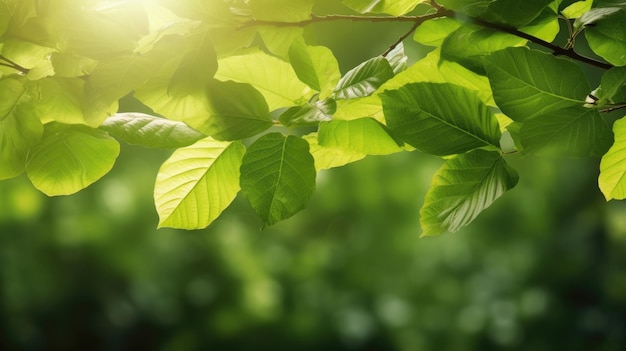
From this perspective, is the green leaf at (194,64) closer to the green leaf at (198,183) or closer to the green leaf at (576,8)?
the green leaf at (198,183)

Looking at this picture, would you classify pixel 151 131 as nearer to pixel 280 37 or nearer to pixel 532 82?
pixel 280 37

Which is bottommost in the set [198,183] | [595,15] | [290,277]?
[290,277]

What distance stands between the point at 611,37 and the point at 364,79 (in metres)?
0.13

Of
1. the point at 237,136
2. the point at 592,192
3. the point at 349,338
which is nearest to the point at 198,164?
the point at 237,136

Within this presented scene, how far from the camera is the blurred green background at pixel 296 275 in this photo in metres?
3.55

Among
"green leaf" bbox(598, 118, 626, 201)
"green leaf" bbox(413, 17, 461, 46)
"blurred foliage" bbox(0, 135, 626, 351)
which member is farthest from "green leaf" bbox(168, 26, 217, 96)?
"blurred foliage" bbox(0, 135, 626, 351)

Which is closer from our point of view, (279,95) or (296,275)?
(279,95)

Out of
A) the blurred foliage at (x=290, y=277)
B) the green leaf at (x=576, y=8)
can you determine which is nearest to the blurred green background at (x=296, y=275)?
the blurred foliage at (x=290, y=277)

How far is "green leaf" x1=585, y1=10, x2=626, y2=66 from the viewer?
0.35 meters

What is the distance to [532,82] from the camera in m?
0.35

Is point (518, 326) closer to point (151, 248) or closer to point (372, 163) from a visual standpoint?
point (372, 163)

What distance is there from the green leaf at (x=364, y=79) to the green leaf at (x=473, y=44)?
4 cm

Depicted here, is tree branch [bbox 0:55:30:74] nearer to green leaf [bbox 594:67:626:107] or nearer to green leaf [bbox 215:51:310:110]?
green leaf [bbox 215:51:310:110]

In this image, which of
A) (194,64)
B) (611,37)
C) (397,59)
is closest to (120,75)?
(194,64)
